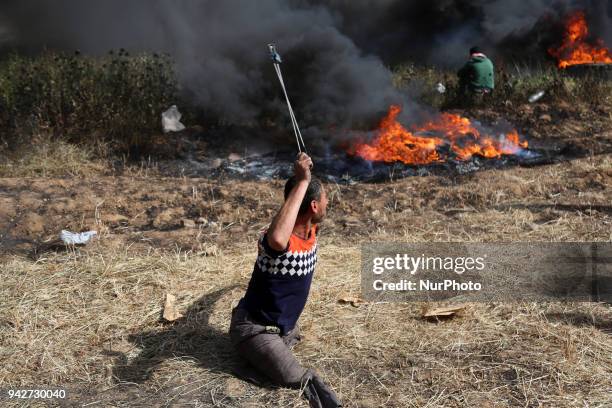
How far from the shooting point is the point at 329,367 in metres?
4.28

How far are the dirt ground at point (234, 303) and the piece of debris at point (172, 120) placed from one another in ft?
7.38

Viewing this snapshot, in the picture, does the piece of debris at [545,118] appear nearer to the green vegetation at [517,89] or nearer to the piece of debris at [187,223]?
the green vegetation at [517,89]

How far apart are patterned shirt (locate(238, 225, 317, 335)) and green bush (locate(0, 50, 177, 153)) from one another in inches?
244

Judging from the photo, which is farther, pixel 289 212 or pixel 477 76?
pixel 477 76

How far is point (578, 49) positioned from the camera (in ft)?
50.2

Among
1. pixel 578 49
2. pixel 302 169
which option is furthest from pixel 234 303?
pixel 578 49

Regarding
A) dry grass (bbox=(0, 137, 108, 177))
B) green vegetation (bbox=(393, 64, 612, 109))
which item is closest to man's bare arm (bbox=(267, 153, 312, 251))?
dry grass (bbox=(0, 137, 108, 177))

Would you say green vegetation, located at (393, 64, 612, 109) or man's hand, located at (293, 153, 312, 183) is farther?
green vegetation, located at (393, 64, 612, 109)

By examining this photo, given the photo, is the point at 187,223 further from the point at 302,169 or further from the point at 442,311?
the point at 302,169

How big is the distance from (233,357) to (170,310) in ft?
2.72

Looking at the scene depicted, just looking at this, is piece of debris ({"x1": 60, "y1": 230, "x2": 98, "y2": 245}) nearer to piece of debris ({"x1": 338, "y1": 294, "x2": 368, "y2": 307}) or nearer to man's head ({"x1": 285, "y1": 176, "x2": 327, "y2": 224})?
piece of debris ({"x1": 338, "y1": 294, "x2": 368, "y2": 307})

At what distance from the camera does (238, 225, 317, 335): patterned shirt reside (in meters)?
3.97

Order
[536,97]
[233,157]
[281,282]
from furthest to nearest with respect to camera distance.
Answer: [536,97] → [233,157] → [281,282]

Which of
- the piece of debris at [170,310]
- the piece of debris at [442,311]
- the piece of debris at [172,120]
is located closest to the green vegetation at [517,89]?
the piece of debris at [172,120]
